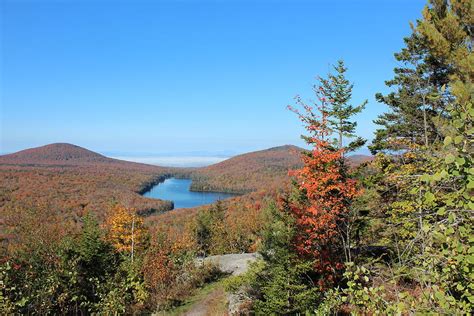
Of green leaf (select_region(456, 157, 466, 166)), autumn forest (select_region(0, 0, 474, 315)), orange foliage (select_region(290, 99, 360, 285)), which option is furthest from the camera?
orange foliage (select_region(290, 99, 360, 285))

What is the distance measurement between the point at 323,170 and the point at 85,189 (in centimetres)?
15533

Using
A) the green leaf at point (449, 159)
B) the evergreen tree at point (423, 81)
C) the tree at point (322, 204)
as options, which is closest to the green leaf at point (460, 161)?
the green leaf at point (449, 159)

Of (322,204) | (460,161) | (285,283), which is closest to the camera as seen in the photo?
(460,161)

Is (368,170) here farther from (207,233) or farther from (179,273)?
(207,233)

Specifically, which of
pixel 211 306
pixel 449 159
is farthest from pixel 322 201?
pixel 449 159

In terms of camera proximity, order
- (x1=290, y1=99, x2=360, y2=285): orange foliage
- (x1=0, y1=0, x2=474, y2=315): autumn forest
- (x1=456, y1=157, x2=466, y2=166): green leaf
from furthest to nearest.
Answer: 1. (x1=290, y1=99, x2=360, y2=285): orange foliage
2. (x1=0, y1=0, x2=474, y2=315): autumn forest
3. (x1=456, y1=157, x2=466, y2=166): green leaf

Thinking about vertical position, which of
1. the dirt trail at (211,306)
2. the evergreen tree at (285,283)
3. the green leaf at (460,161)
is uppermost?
the green leaf at (460,161)

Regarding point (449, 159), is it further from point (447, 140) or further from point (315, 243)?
point (315, 243)

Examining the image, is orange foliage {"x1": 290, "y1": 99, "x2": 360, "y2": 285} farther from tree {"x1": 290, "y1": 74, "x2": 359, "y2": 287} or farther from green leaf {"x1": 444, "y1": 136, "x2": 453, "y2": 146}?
green leaf {"x1": 444, "y1": 136, "x2": 453, "y2": 146}

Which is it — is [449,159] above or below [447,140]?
below

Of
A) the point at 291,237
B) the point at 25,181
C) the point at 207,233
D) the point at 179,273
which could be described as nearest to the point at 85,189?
the point at 25,181

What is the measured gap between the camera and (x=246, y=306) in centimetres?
1261

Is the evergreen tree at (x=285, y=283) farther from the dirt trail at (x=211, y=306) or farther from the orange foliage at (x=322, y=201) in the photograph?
the dirt trail at (x=211, y=306)

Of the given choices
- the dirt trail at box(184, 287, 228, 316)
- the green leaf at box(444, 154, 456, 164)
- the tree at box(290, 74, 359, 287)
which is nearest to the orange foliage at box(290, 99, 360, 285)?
the tree at box(290, 74, 359, 287)
